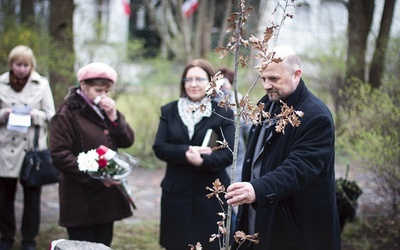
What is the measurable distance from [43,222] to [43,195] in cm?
149

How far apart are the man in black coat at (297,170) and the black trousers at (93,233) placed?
5.39 feet

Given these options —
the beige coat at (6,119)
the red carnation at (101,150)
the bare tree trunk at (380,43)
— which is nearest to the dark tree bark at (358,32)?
the bare tree trunk at (380,43)

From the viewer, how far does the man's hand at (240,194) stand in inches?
118

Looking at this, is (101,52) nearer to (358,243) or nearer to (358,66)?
(358,66)

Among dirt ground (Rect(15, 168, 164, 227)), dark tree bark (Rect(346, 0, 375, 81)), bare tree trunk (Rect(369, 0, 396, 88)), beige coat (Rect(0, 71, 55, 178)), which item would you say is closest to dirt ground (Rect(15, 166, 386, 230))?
dirt ground (Rect(15, 168, 164, 227))

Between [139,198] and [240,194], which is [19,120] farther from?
[139,198]

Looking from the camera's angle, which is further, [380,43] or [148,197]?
[380,43]

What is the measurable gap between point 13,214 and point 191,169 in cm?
199

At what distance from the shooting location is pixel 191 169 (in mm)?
4855

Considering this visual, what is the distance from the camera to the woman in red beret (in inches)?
181

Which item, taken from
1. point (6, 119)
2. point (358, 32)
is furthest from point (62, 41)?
→ point (358, 32)

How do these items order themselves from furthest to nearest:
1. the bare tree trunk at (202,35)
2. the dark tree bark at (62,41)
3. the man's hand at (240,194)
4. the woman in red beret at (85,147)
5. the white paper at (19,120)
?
the bare tree trunk at (202,35) < the dark tree bark at (62,41) < the white paper at (19,120) < the woman in red beret at (85,147) < the man's hand at (240,194)

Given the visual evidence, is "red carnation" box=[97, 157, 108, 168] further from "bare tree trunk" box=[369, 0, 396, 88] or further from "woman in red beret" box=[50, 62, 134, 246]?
"bare tree trunk" box=[369, 0, 396, 88]

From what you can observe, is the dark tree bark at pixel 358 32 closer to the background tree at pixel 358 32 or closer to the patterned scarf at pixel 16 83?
the background tree at pixel 358 32
